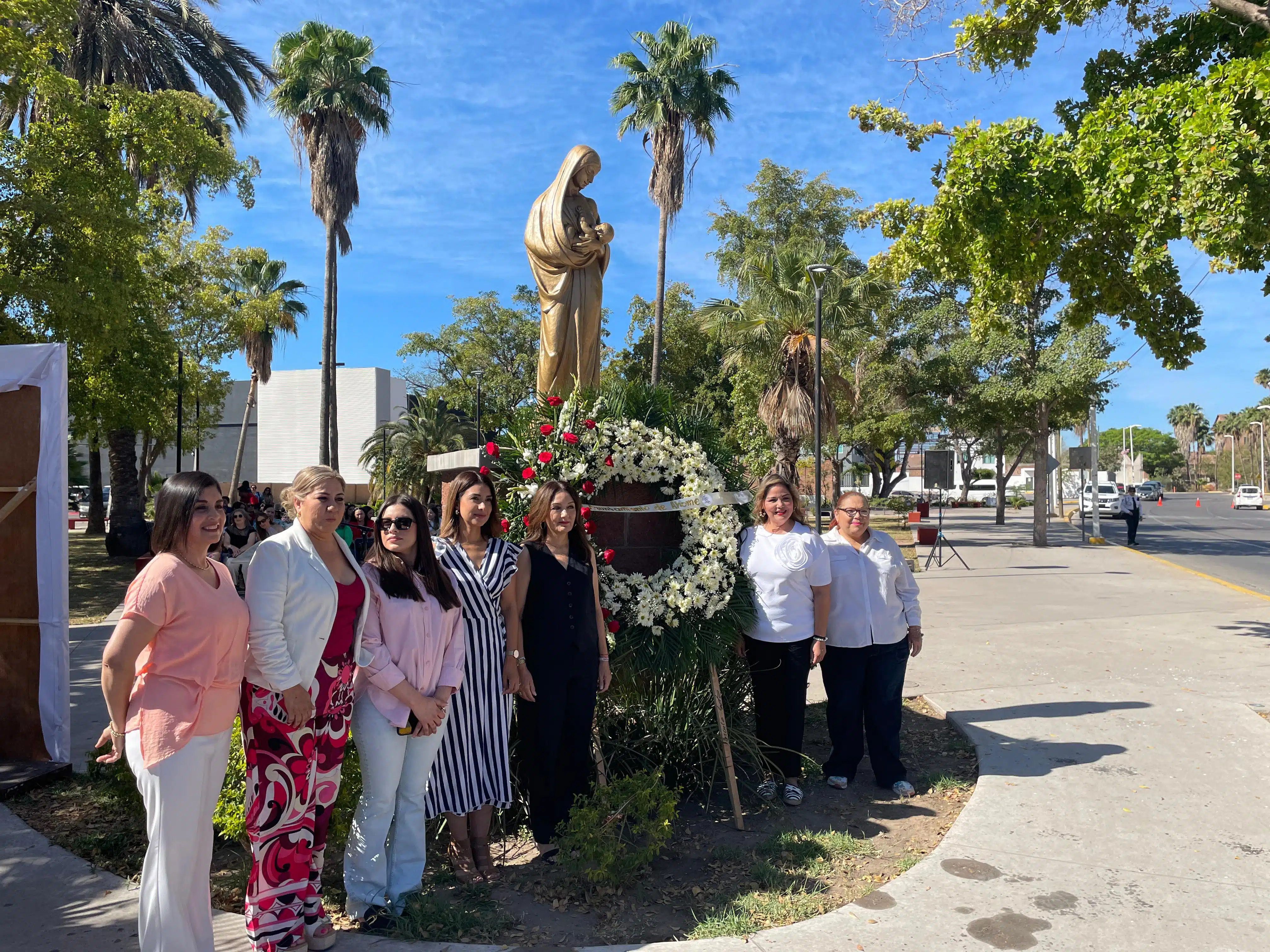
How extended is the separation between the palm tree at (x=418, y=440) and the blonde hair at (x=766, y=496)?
84.4 ft

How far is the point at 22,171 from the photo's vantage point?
12.0 metres

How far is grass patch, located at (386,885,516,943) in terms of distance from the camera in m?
3.42

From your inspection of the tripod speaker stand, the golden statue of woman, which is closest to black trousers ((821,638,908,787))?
the golden statue of woman

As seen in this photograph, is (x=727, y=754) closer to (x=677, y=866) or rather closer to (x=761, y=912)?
(x=677, y=866)

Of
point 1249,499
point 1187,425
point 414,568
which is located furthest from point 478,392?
point 1187,425

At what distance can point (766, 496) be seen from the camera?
5.04 m

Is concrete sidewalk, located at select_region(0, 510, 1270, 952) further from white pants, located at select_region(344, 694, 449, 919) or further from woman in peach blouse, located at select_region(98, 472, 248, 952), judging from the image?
woman in peach blouse, located at select_region(98, 472, 248, 952)

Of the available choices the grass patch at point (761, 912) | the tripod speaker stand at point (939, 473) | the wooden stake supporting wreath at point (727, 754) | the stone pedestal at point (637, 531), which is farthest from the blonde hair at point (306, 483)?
the tripod speaker stand at point (939, 473)

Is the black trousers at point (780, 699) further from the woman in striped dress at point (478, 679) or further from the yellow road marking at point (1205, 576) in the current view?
the yellow road marking at point (1205, 576)

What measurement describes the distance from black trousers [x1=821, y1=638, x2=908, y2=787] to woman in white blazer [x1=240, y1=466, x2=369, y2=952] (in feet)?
9.60

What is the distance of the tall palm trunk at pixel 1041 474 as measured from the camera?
74.3 ft

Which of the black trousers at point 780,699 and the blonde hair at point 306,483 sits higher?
the blonde hair at point 306,483

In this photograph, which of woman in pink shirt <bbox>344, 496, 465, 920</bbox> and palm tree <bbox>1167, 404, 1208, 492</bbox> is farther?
palm tree <bbox>1167, 404, 1208, 492</bbox>

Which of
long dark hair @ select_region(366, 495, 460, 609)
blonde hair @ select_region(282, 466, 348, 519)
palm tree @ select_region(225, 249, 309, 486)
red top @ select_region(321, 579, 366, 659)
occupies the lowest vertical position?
red top @ select_region(321, 579, 366, 659)
